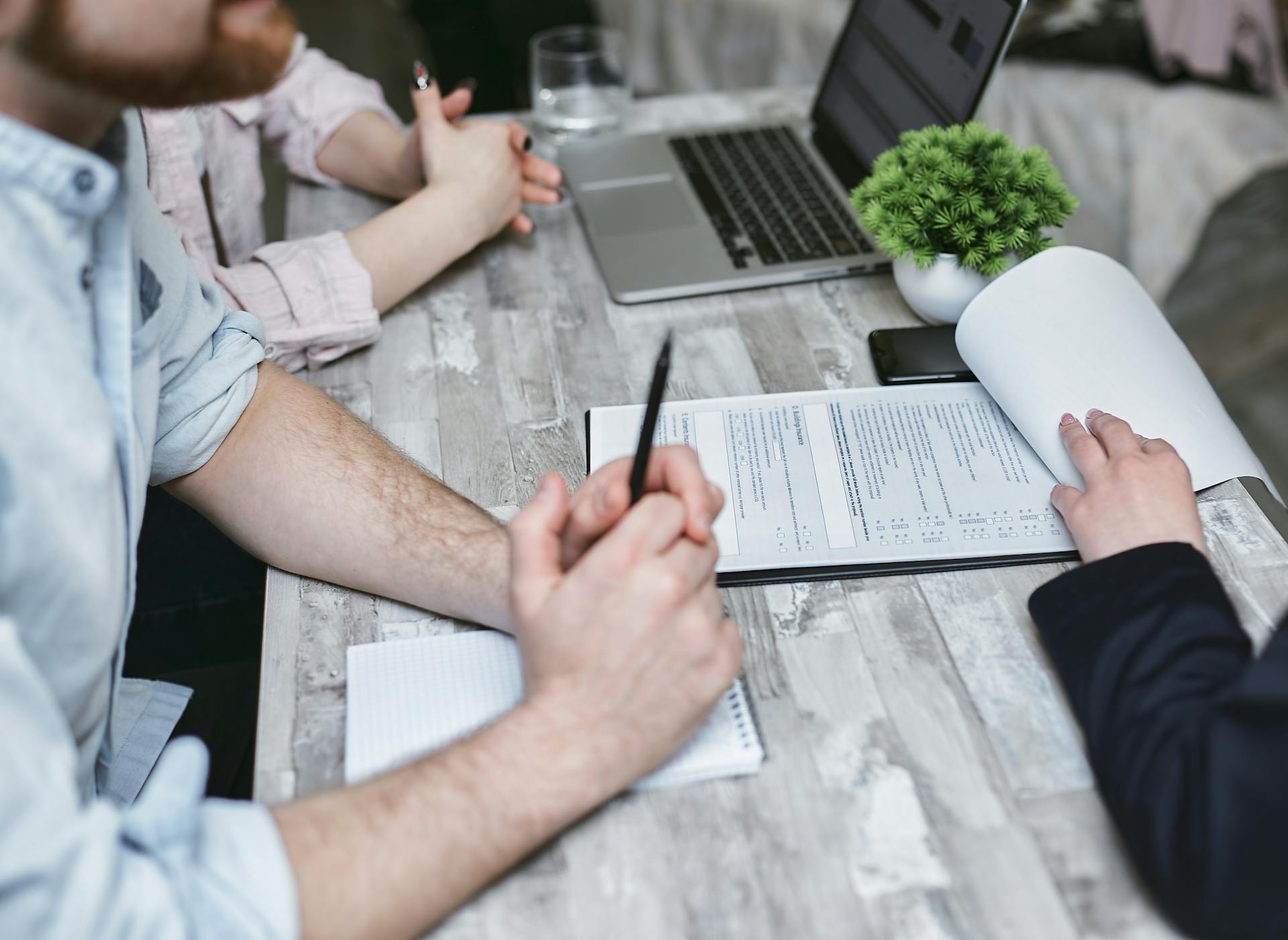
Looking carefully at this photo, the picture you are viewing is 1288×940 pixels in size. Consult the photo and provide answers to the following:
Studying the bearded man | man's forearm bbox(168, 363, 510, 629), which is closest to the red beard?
the bearded man

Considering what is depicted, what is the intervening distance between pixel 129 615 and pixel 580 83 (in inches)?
37.5

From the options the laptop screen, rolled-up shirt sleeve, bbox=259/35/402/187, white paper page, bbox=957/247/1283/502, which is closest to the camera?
white paper page, bbox=957/247/1283/502

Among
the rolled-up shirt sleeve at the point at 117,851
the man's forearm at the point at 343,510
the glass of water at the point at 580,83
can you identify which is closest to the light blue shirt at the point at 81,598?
the rolled-up shirt sleeve at the point at 117,851

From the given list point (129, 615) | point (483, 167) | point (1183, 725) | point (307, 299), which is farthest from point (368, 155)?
point (1183, 725)

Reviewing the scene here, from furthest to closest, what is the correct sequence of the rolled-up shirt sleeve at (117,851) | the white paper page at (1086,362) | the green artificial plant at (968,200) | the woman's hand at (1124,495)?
1. the green artificial plant at (968,200)
2. the white paper page at (1086,362)
3. the woman's hand at (1124,495)
4. the rolled-up shirt sleeve at (117,851)

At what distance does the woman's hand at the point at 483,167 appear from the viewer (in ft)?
3.67

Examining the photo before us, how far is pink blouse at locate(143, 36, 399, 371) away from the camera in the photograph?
39.1 inches

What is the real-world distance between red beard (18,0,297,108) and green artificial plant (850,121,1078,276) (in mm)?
525

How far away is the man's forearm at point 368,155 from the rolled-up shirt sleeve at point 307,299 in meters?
0.23

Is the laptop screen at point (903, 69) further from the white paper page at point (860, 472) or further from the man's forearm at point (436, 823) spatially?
the man's forearm at point (436, 823)

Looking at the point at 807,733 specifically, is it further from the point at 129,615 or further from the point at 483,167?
the point at 483,167

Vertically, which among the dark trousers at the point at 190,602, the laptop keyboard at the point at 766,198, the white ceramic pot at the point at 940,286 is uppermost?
the white ceramic pot at the point at 940,286

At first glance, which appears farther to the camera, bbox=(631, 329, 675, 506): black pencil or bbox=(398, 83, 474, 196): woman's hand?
bbox=(398, 83, 474, 196): woman's hand

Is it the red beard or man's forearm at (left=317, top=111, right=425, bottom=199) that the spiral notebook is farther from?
man's forearm at (left=317, top=111, right=425, bottom=199)
